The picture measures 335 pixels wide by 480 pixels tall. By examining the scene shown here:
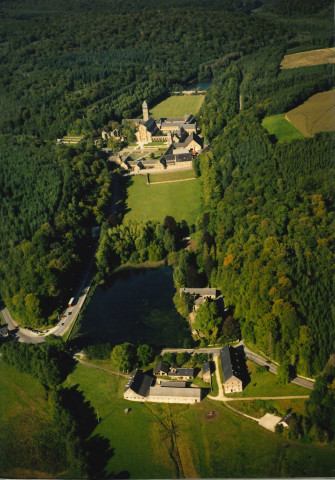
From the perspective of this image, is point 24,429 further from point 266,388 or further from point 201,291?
point 201,291

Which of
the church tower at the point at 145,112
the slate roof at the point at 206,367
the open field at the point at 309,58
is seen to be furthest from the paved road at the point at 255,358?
the church tower at the point at 145,112

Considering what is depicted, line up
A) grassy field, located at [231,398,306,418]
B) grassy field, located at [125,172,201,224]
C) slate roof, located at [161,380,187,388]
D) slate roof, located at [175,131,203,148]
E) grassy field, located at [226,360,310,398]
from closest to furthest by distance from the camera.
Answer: grassy field, located at [231,398,306,418] → grassy field, located at [226,360,310,398] → slate roof, located at [161,380,187,388] → grassy field, located at [125,172,201,224] → slate roof, located at [175,131,203,148]

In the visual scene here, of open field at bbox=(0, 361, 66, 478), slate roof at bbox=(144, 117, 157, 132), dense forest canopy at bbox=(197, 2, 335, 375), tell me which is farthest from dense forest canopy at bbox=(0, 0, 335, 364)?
slate roof at bbox=(144, 117, 157, 132)

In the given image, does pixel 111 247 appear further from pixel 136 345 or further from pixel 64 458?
pixel 64 458

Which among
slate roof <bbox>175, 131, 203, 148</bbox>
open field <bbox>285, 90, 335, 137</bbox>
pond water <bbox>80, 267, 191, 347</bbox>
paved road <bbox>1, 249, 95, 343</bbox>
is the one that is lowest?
pond water <bbox>80, 267, 191, 347</bbox>

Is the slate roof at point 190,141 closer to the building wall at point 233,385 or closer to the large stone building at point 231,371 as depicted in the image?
the large stone building at point 231,371

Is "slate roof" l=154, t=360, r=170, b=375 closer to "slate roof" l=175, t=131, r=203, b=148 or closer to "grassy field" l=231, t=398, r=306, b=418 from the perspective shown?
"grassy field" l=231, t=398, r=306, b=418
